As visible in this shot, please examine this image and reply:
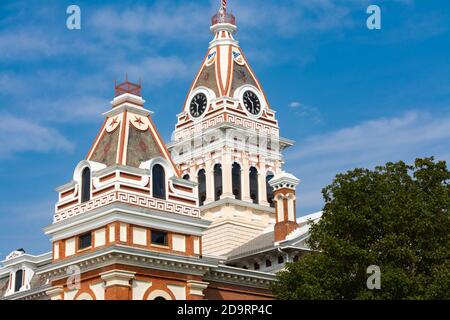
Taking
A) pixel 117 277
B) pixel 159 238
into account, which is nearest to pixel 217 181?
pixel 159 238

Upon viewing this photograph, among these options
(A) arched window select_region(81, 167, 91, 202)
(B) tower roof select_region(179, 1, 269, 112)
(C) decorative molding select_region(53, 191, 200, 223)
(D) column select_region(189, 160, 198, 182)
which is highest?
(B) tower roof select_region(179, 1, 269, 112)

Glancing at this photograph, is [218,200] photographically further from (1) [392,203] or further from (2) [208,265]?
(1) [392,203]

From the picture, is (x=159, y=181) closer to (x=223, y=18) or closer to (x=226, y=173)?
(x=226, y=173)

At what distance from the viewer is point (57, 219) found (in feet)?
183

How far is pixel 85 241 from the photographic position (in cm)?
5384

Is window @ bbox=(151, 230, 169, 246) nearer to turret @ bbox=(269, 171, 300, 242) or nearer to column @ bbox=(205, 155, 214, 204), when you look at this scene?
turret @ bbox=(269, 171, 300, 242)

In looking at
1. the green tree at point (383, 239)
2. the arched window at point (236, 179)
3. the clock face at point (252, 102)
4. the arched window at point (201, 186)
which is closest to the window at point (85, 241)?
the green tree at point (383, 239)

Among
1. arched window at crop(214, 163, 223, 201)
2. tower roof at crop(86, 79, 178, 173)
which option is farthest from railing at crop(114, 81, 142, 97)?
arched window at crop(214, 163, 223, 201)

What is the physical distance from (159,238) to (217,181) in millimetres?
30445

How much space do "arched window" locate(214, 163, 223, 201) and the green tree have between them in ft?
108

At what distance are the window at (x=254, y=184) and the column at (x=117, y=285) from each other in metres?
33.4

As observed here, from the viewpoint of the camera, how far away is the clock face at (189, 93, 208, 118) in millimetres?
86312
